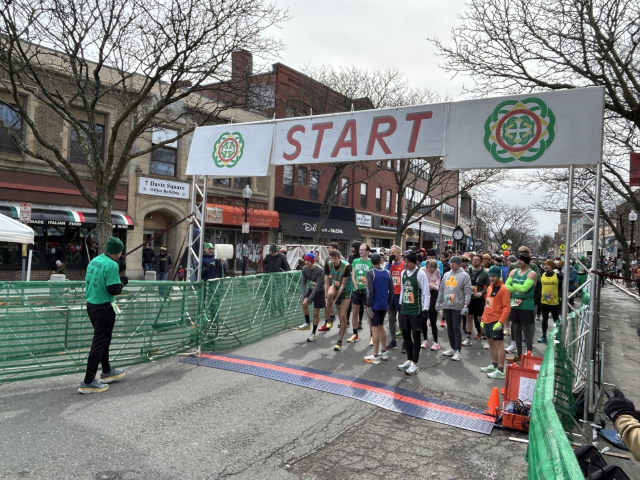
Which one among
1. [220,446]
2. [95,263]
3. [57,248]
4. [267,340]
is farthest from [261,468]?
[57,248]

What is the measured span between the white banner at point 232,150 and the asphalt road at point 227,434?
379 centimetres

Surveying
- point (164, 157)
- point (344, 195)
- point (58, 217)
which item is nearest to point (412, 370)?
point (58, 217)

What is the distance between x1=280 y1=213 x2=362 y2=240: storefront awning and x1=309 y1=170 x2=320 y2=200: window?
1.81 m

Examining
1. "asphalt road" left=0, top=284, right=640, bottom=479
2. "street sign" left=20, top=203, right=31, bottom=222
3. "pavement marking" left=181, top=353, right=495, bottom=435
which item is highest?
"street sign" left=20, top=203, right=31, bottom=222

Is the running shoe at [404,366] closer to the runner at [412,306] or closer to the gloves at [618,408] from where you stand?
the runner at [412,306]

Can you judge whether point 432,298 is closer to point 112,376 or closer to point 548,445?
point 112,376

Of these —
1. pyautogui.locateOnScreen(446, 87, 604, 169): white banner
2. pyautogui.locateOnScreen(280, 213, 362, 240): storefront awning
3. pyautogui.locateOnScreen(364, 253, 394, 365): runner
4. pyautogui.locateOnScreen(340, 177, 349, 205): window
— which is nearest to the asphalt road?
pyautogui.locateOnScreen(364, 253, 394, 365): runner

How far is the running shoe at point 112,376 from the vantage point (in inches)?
233

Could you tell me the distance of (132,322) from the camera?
6.79m

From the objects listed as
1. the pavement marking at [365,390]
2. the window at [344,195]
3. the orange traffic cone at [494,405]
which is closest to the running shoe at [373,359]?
the pavement marking at [365,390]

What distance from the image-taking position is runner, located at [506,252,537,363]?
7391 mm

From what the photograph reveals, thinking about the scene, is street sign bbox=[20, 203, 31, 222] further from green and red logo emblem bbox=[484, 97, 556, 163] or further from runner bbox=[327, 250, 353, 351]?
green and red logo emblem bbox=[484, 97, 556, 163]

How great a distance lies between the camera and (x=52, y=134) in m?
17.6

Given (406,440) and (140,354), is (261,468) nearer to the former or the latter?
(406,440)
